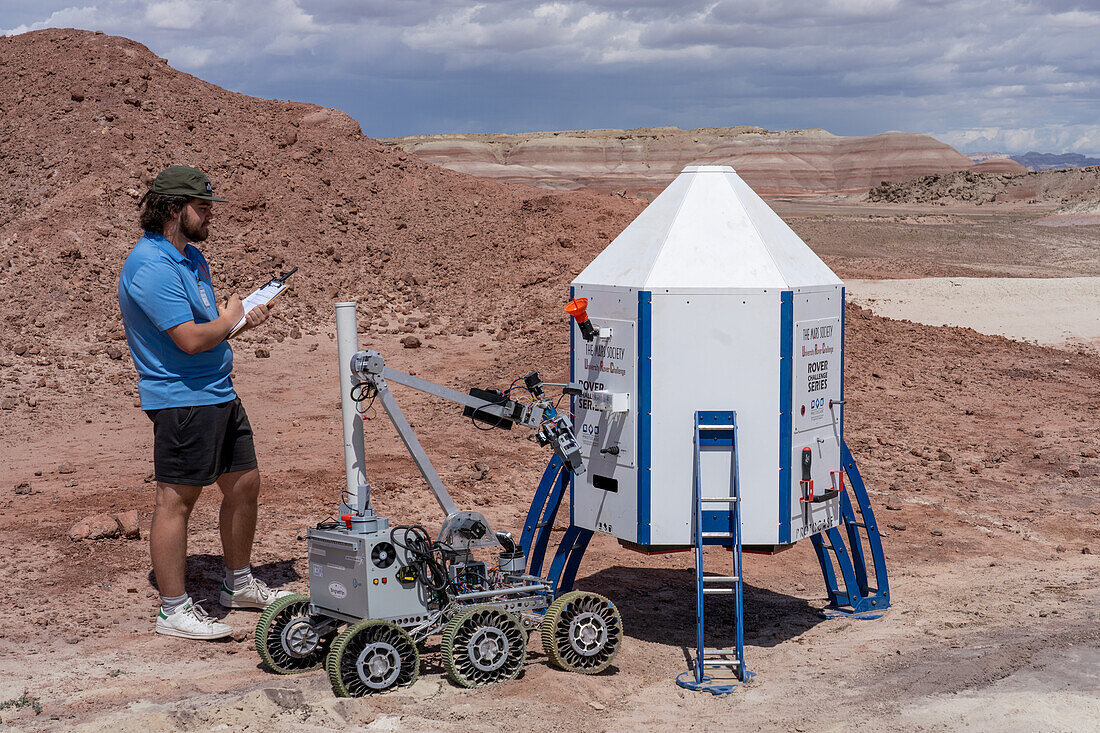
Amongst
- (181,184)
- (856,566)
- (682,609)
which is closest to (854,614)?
(856,566)

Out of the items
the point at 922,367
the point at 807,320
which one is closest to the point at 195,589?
the point at 807,320

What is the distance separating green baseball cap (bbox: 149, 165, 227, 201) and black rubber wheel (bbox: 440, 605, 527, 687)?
2.68 meters

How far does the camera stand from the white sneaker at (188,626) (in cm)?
596

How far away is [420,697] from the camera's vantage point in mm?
5168

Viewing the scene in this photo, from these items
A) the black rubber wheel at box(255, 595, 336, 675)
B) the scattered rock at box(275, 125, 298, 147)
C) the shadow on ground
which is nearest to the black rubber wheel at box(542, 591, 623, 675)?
Answer: the shadow on ground

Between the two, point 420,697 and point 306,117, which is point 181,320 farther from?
point 306,117

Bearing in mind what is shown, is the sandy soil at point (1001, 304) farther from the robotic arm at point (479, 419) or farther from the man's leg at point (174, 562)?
the man's leg at point (174, 562)

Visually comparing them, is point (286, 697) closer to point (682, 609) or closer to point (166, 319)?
point (166, 319)

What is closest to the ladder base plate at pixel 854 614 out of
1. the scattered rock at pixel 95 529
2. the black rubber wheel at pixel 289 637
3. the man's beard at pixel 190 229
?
the black rubber wheel at pixel 289 637

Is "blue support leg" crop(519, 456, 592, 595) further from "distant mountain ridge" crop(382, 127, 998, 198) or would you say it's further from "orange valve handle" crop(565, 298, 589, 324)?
"distant mountain ridge" crop(382, 127, 998, 198)

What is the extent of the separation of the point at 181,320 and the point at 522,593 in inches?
92.3

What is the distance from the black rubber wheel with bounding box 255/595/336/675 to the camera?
5484 millimetres

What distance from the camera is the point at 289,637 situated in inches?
218

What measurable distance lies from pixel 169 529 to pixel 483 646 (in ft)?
6.10
